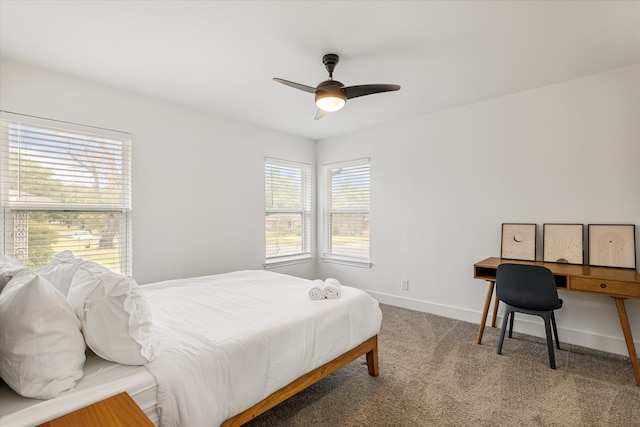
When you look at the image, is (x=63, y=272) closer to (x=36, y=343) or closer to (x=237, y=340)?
(x=36, y=343)

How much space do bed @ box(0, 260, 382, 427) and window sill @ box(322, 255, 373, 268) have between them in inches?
80.5

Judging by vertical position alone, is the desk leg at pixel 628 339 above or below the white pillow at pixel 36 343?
below

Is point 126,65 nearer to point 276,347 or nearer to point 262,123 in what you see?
point 262,123

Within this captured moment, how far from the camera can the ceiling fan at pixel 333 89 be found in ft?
7.43

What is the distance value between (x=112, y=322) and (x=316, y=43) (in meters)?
2.10

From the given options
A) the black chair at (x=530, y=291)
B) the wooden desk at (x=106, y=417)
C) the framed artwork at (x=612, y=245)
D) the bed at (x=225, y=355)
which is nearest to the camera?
the wooden desk at (x=106, y=417)

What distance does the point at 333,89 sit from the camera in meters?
2.26

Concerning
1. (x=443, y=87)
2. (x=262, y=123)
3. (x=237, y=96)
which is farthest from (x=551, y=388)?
(x=262, y=123)

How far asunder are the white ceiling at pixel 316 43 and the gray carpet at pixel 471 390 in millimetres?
2455

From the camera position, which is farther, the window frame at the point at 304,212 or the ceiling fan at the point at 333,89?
the window frame at the point at 304,212

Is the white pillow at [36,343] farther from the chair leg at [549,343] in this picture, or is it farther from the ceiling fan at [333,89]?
the chair leg at [549,343]

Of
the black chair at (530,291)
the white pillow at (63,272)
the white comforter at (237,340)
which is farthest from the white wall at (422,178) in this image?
the white pillow at (63,272)

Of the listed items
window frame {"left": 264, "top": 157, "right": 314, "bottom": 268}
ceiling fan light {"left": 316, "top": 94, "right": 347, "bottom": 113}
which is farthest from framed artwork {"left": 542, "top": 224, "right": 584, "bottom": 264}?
window frame {"left": 264, "top": 157, "right": 314, "bottom": 268}

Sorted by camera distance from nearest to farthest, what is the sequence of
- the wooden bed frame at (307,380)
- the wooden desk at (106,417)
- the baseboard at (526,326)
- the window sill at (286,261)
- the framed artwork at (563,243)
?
the wooden desk at (106,417)
the wooden bed frame at (307,380)
the baseboard at (526,326)
the framed artwork at (563,243)
the window sill at (286,261)
